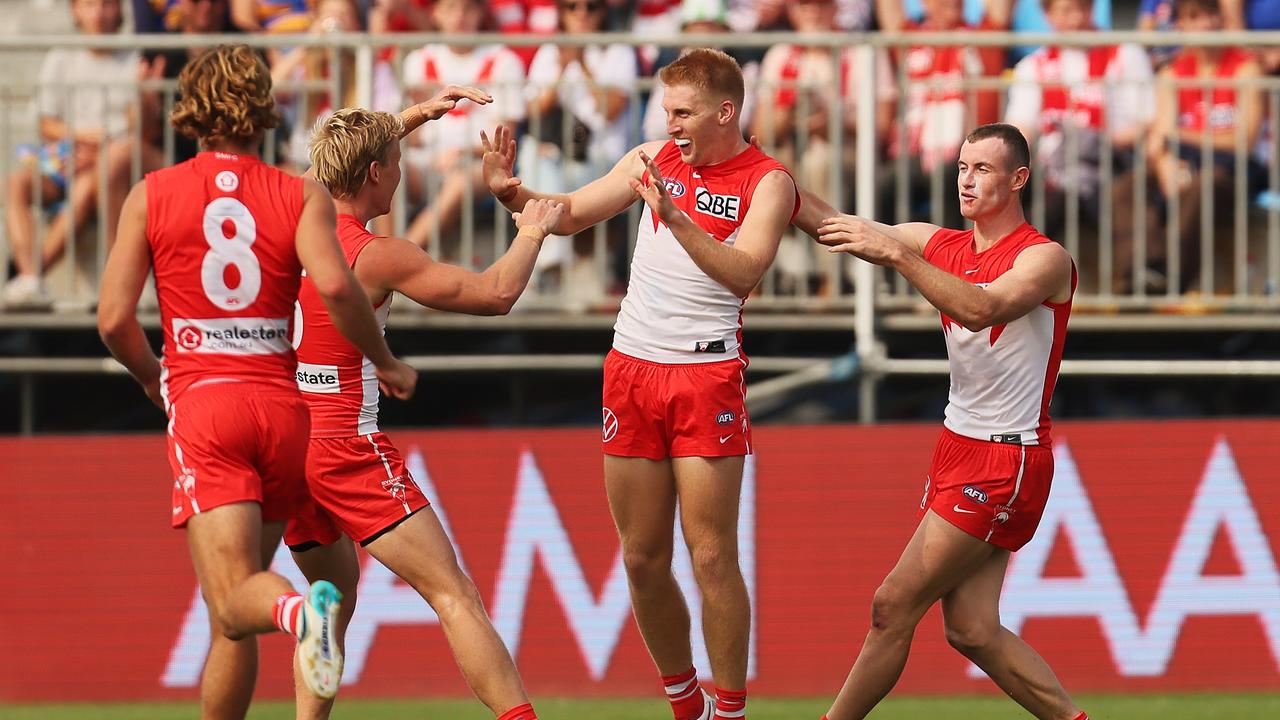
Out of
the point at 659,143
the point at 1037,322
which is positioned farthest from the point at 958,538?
the point at 659,143

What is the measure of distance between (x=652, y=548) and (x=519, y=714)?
1.06 meters

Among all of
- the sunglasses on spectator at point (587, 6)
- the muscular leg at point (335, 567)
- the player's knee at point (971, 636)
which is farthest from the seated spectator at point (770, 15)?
the muscular leg at point (335, 567)

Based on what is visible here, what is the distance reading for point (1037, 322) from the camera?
6.64m

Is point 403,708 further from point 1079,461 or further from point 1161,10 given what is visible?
point 1161,10

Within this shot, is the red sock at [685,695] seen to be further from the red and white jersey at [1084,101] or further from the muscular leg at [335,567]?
the red and white jersey at [1084,101]

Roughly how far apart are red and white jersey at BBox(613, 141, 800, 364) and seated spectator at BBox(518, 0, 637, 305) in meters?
3.26

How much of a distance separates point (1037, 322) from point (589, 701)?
358cm

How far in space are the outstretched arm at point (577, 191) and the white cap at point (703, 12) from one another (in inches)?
150

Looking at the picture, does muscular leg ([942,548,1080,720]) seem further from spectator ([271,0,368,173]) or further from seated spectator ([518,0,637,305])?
spectator ([271,0,368,173])

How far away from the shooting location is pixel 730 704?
6828 millimetres

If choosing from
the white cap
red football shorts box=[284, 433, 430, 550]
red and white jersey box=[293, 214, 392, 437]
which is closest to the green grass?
red football shorts box=[284, 433, 430, 550]

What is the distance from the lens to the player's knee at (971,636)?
6621 millimetres

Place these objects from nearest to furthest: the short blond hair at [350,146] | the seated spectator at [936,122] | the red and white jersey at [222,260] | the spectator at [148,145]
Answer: the red and white jersey at [222,260] < the short blond hair at [350,146] < the seated spectator at [936,122] < the spectator at [148,145]

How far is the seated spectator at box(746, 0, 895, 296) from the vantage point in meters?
10.1
